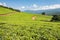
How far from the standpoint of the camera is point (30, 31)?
4231 centimetres

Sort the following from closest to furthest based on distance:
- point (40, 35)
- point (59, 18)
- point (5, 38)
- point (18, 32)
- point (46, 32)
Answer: point (5, 38), point (18, 32), point (40, 35), point (46, 32), point (59, 18)

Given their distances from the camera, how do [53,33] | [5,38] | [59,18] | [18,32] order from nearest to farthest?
[5,38] → [18,32] → [53,33] → [59,18]

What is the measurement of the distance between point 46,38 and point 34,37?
3.42 meters

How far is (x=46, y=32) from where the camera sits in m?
44.0

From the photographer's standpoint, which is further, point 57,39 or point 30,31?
point 57,39

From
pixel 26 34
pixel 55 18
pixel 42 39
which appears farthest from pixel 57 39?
pixel 55 18

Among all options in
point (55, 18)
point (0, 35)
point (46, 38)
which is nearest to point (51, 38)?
point (46, 38)

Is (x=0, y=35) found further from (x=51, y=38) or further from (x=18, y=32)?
(x=51, y=38)

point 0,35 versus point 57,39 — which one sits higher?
point 0,35

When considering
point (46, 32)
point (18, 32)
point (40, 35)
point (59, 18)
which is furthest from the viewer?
point (59, 18)

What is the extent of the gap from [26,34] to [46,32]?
6945mm

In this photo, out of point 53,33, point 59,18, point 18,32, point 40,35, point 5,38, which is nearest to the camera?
point 5,38

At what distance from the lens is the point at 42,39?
40500 mm

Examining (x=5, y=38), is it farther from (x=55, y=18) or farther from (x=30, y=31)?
(x=55, y=18)
